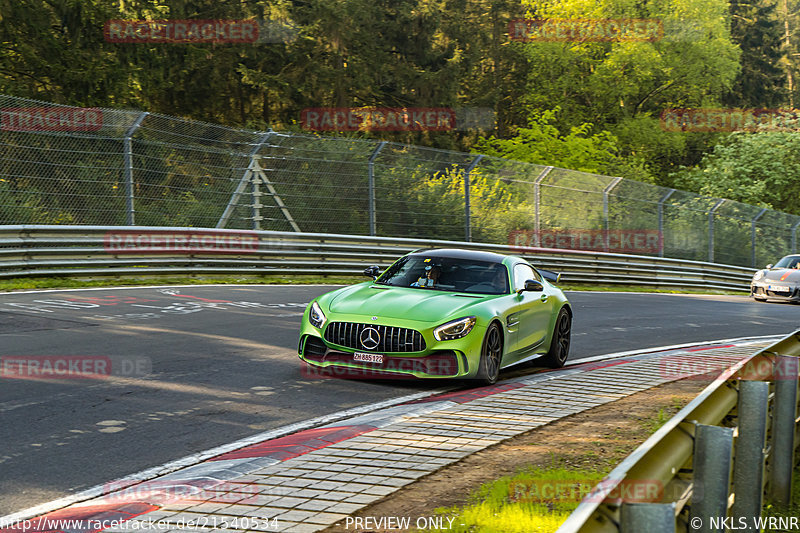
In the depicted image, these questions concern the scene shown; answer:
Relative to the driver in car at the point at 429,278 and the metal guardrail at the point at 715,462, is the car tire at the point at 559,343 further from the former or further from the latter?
the metal guardrail at the point at 715,462

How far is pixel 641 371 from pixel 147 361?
18.2ft

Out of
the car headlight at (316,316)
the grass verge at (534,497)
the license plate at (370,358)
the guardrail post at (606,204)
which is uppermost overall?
the guardrail post at (606,204)

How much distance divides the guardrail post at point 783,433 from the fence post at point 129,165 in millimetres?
13856

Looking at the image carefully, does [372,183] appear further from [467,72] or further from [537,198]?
[467,72]

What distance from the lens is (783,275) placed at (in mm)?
24922

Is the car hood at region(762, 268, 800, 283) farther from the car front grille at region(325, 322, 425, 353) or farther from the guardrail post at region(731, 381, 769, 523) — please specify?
the guardrail post at region(731, 381, 769, 523)

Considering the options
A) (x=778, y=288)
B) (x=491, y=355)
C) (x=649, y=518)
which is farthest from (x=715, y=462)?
(x=778, y=288)

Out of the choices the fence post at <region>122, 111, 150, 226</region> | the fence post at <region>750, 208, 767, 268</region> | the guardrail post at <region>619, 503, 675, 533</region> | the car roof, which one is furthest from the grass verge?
the fence post at <region>750, 208, 767, 268</region>

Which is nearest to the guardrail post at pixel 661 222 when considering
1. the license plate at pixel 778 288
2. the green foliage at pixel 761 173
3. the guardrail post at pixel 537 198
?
the license plate at pixel 778 288

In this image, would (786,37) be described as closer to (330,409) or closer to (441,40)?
(441,40)

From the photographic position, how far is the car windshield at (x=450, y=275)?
393 inches

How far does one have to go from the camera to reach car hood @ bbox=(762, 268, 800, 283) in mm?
24625

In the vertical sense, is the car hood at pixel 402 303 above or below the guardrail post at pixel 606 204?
below

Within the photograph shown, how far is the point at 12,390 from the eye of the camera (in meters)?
7.60
